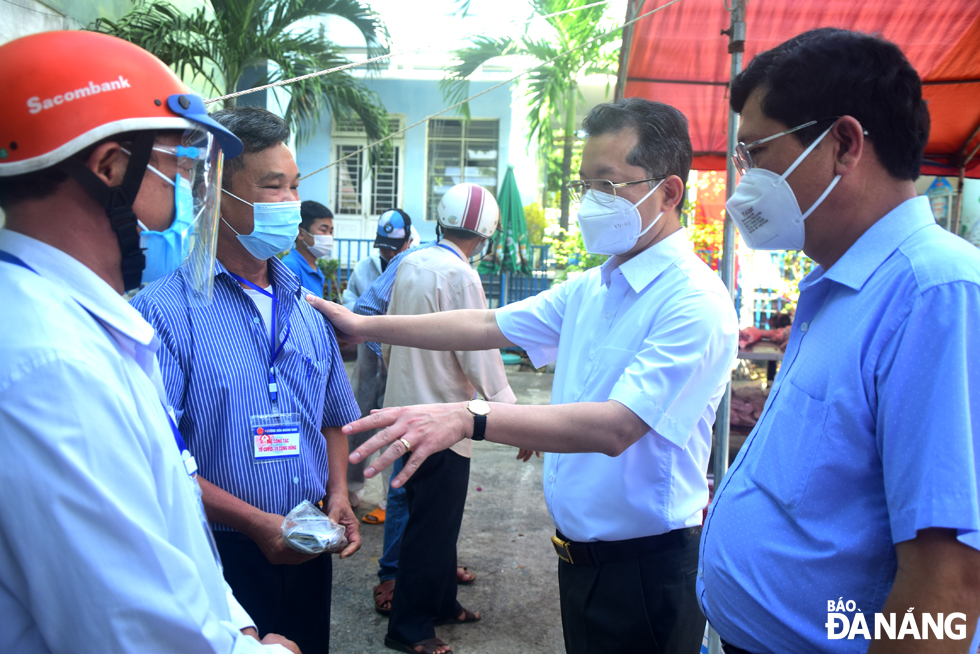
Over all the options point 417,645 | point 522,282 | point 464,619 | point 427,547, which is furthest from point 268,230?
point 522,282

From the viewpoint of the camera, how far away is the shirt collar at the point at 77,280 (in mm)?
1001

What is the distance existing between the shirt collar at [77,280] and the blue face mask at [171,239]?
4.6 inches

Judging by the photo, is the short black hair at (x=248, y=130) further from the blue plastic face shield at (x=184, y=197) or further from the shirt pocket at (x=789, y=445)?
the shirt pocket at (x=789, y=445)

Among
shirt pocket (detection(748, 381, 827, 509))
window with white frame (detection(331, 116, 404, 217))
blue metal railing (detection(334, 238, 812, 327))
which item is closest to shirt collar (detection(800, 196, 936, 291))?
shirt pocket (detection(748, 381, 827, 509))

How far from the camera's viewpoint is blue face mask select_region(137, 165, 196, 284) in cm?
117

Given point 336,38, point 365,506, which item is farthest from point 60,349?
point 336,38

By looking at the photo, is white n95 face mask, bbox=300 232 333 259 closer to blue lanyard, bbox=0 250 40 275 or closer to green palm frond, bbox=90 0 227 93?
green palm frond, bbox=90 0 227 93

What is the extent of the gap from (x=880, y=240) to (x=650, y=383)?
2.12 feet

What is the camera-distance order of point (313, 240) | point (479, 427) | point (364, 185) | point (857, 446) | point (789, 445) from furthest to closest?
point (364, 185) → point (313, 240) → point (479, 427) → point (789, 445) → point (857, 446)

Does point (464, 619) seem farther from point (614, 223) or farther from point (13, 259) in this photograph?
point (13, 259)

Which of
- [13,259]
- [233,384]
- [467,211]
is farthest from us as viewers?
[467,211]

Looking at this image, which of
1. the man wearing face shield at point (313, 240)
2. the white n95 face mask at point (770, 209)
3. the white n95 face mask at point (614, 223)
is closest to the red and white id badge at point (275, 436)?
the white n95 face mask at point (614, 223)

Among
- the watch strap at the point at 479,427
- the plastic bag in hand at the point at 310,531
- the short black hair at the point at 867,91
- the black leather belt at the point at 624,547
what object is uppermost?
the short black hair at the point at 867,91

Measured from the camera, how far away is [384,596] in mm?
3602
